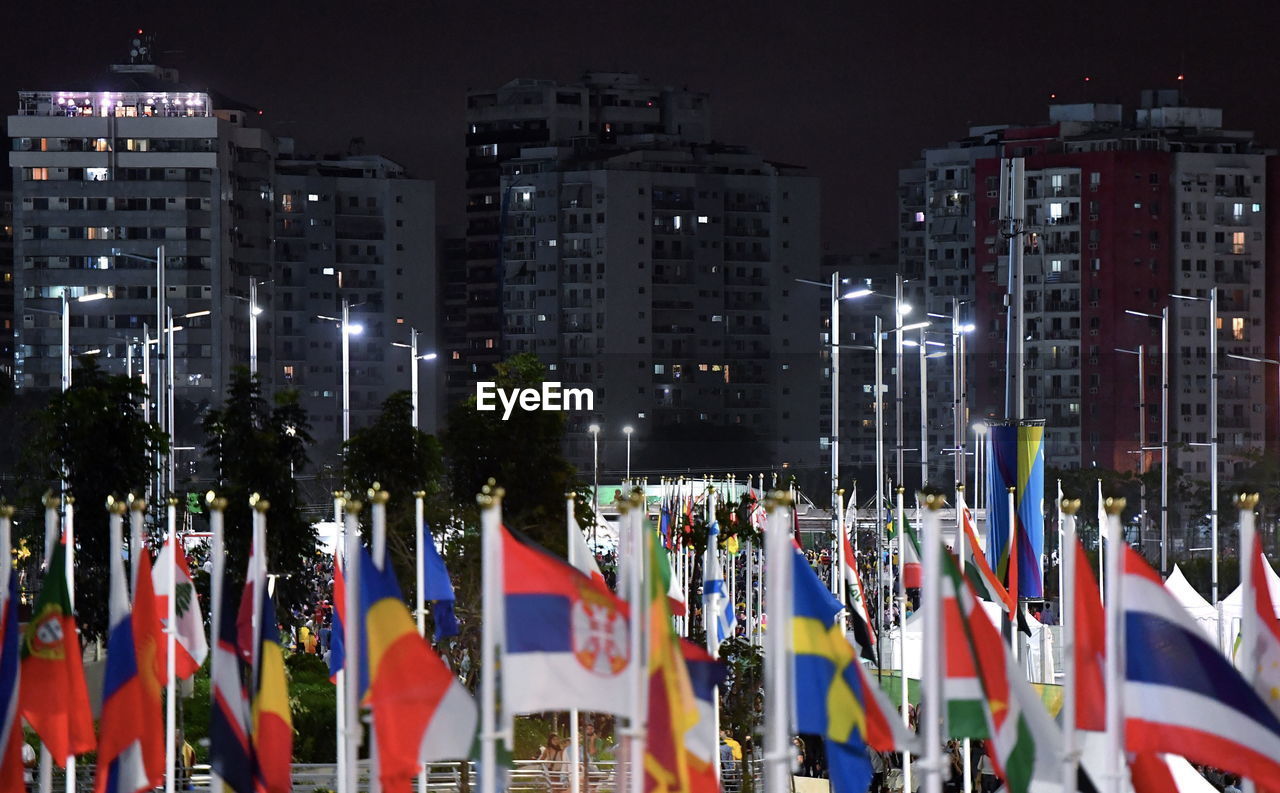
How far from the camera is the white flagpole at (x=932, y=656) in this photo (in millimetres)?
12289

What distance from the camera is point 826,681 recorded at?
14.1 m

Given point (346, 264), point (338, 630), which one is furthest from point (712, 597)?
point (346, 264)

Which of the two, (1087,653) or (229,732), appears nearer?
(1087,653)

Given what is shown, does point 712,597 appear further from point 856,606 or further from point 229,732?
point 229,732

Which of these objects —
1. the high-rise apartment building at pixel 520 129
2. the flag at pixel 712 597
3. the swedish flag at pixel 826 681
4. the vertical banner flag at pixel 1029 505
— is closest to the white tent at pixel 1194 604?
the vertical banner flag at pixel 1029 505

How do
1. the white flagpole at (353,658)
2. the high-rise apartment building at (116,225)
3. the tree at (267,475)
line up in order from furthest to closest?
the high-rise apartment building at (116,225)
the tree at (267,475)
the white flagpole at (353,658)

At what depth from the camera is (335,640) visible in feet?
66.8

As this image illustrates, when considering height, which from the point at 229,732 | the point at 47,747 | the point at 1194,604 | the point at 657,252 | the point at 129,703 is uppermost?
the point at 657,252

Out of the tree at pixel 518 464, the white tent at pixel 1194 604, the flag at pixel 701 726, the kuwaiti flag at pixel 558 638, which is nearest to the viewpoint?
the kuwaiti flag at pixel 558 638

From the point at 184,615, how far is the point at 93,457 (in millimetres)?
7356

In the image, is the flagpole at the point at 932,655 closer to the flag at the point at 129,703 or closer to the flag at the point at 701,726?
the flag at the point at 701,726

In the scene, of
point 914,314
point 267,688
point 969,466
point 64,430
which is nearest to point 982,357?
point 969,466

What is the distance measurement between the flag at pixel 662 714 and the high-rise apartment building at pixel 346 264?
97.7 metres

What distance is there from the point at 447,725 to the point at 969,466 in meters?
57.0
